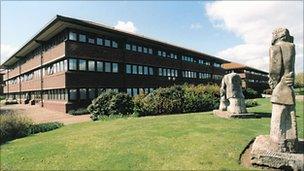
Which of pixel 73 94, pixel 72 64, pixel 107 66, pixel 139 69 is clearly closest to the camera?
pixel 72 64

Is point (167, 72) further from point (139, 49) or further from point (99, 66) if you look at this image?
point (99, 66)

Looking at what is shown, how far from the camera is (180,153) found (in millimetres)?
8914

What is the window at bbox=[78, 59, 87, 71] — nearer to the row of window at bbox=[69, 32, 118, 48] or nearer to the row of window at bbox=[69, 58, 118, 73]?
the row of window at bbox=[69, 58, 118, 73]

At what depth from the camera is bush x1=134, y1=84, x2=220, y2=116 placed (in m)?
21.7

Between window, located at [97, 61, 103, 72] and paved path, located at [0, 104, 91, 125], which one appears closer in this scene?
paved path, located at [0, 104, 91, 125]

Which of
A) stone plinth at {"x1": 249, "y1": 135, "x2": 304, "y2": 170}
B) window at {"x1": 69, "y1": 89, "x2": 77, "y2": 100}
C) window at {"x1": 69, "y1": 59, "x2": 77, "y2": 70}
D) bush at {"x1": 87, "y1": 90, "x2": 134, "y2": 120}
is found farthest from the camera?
window at {"x1": 69, "y1": 89, "x2": 77, "y2": 100}

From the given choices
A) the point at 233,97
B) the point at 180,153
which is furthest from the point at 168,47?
the point at 180,153

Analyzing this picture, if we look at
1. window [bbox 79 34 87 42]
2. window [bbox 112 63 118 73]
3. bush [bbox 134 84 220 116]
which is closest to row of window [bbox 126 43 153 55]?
window [bbox 112 63 118 73]

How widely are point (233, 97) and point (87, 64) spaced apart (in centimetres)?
1693

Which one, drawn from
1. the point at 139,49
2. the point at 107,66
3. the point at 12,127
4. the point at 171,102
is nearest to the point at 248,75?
the point at 139,49

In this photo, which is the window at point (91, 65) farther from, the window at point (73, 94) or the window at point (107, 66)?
the window at point (73, 94)

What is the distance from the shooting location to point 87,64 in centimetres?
2878

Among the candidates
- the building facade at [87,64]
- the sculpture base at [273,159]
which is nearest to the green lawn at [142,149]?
the sculpture base at [273,159]

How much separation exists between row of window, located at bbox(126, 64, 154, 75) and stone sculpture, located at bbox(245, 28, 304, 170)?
26.6m
